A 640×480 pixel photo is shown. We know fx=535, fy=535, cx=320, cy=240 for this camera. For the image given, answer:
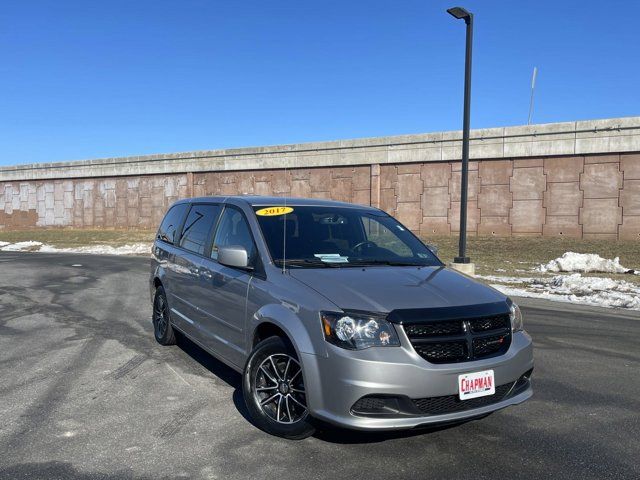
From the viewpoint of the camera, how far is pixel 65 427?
4094 millimetres

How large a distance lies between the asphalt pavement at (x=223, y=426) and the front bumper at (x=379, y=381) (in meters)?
0.34

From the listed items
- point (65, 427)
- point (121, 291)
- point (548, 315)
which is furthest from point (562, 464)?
point (121, 291)

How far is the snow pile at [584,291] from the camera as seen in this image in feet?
34.0

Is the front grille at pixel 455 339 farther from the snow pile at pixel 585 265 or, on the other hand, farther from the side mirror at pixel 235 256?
the snow pile at pixel 585 265

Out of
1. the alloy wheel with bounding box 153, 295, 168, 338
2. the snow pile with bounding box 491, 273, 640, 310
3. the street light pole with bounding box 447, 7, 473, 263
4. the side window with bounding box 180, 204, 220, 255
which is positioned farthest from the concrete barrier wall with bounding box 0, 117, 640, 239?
the side window with bounding box 180, 204, 220, 255

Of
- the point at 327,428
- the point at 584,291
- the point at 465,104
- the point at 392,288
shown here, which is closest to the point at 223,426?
the point at 327,428

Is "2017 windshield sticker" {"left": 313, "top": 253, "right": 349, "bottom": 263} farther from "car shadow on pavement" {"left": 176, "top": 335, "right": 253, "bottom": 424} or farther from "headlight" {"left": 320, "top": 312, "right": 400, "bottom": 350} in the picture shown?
"car shadow on pavement" {"left": 176, "top": 335, "right": 253, "bottom": 424}

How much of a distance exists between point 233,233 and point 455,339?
237cm

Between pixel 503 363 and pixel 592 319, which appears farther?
pixel 592 319

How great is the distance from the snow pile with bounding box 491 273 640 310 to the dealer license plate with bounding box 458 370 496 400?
25.8ft

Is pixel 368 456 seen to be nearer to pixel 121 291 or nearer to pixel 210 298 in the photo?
pixel 210 298

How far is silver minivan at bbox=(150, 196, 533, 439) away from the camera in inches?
133

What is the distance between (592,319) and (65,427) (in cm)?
793

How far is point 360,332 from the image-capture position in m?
3.42
